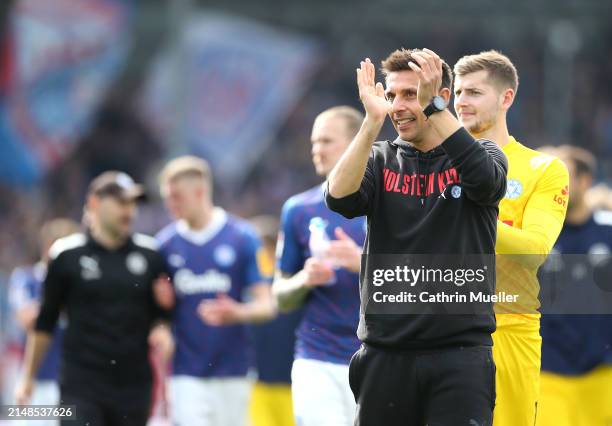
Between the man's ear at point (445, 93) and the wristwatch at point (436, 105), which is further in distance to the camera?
the man's ear at point (445, 93)

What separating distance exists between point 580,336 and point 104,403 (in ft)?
11.5

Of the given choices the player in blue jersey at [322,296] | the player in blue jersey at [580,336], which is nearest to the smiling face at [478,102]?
the player in blue jersey at [322,296]

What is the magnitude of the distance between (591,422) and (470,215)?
167 inches

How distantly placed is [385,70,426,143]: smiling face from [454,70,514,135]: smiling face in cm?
92

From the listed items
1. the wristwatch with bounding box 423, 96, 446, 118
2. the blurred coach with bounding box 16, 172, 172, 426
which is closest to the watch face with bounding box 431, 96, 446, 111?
the wristwatch with bounding box 423, 96, 446, 118

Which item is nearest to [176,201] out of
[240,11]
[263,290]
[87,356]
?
[263,290]

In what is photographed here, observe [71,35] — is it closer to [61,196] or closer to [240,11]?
[61,196]

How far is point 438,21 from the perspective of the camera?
32312mm

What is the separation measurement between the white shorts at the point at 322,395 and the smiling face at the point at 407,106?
2951mm

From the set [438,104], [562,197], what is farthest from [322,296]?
[438,104]

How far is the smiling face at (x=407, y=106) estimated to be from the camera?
535cm

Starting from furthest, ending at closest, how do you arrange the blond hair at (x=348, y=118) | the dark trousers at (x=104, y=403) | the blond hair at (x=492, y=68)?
the dark trousers at (x=104, y=403)
the blond hair at (x=348, y=118)
the blond hair at (x=492, y=68)

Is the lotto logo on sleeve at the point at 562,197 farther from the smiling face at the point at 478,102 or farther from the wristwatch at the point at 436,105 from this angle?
the wristwatch at the point at 436,105

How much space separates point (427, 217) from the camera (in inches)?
210
